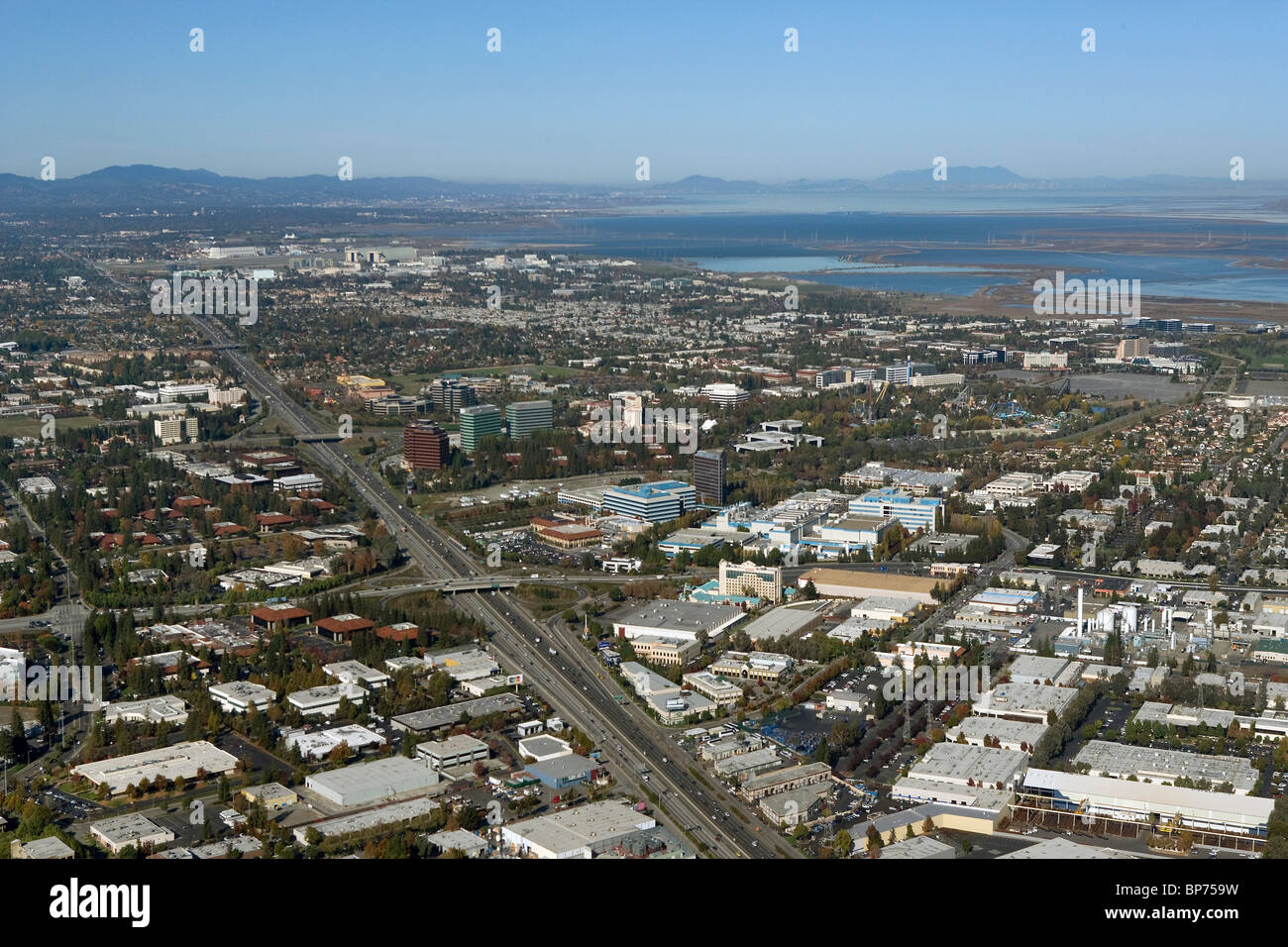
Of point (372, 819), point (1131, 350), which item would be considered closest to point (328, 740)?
point (372, 819)

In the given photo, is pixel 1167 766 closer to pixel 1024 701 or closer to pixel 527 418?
pixel 1024 701

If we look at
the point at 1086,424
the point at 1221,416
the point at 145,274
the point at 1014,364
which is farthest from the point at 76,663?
the point at 145,274

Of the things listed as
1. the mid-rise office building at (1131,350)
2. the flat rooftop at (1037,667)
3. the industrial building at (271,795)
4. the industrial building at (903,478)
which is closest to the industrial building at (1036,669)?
the flat rooftop at (1037,667)

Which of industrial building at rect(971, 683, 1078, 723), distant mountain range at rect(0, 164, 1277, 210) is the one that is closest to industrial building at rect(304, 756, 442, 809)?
industrial building at rect(971, 683, 1078, 723)

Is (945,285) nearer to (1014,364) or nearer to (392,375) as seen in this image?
(1014,364)
